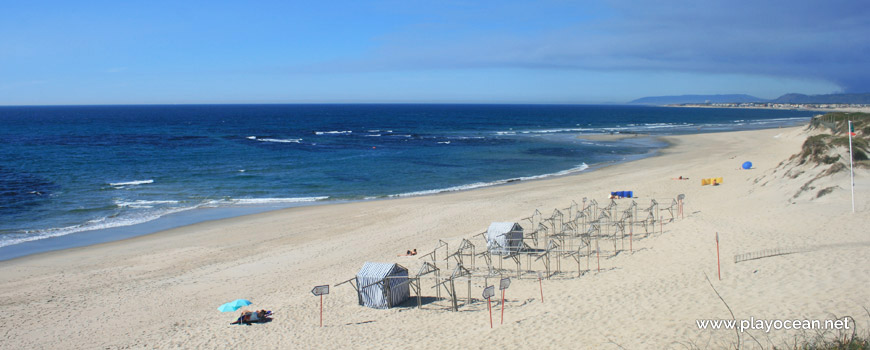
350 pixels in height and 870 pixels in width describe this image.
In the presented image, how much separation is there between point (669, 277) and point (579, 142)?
5666 centimetres

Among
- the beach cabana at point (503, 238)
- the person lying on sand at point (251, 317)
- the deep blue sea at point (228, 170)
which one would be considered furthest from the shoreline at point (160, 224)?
the beach cabana at point (503, 238)

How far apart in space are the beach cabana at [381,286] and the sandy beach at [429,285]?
433 millimetres

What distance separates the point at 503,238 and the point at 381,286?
5511mm

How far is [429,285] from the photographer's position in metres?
16.3

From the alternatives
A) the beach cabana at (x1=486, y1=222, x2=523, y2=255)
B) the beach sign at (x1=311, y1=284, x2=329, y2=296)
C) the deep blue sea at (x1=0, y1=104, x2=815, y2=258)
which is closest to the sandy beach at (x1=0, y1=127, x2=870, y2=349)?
the beach sign at (x1=311, y1=284, x2=329, y2=296)

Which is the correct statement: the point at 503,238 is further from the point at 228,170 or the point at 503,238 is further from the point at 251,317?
the point at 228,170

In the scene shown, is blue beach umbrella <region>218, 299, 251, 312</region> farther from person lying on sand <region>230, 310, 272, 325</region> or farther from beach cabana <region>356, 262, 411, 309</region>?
beach cabana <region>356, 262, 411, 309</region>

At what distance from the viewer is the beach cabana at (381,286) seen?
14359mm

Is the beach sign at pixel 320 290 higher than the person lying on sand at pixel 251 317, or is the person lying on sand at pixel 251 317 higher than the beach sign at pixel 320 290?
the beach sign at pixel 320 290

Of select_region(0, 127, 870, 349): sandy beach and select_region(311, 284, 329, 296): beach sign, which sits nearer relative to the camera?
select_region(0, 127, 870, 349): sandy beach

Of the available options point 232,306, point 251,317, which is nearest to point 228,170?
point 232,306

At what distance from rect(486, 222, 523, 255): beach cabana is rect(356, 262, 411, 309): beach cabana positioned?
4.50m

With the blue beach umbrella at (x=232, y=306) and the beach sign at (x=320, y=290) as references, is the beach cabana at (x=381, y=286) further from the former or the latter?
the blue beach umbrella at (x=232, y=306)

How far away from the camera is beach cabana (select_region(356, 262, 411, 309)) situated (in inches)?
565
